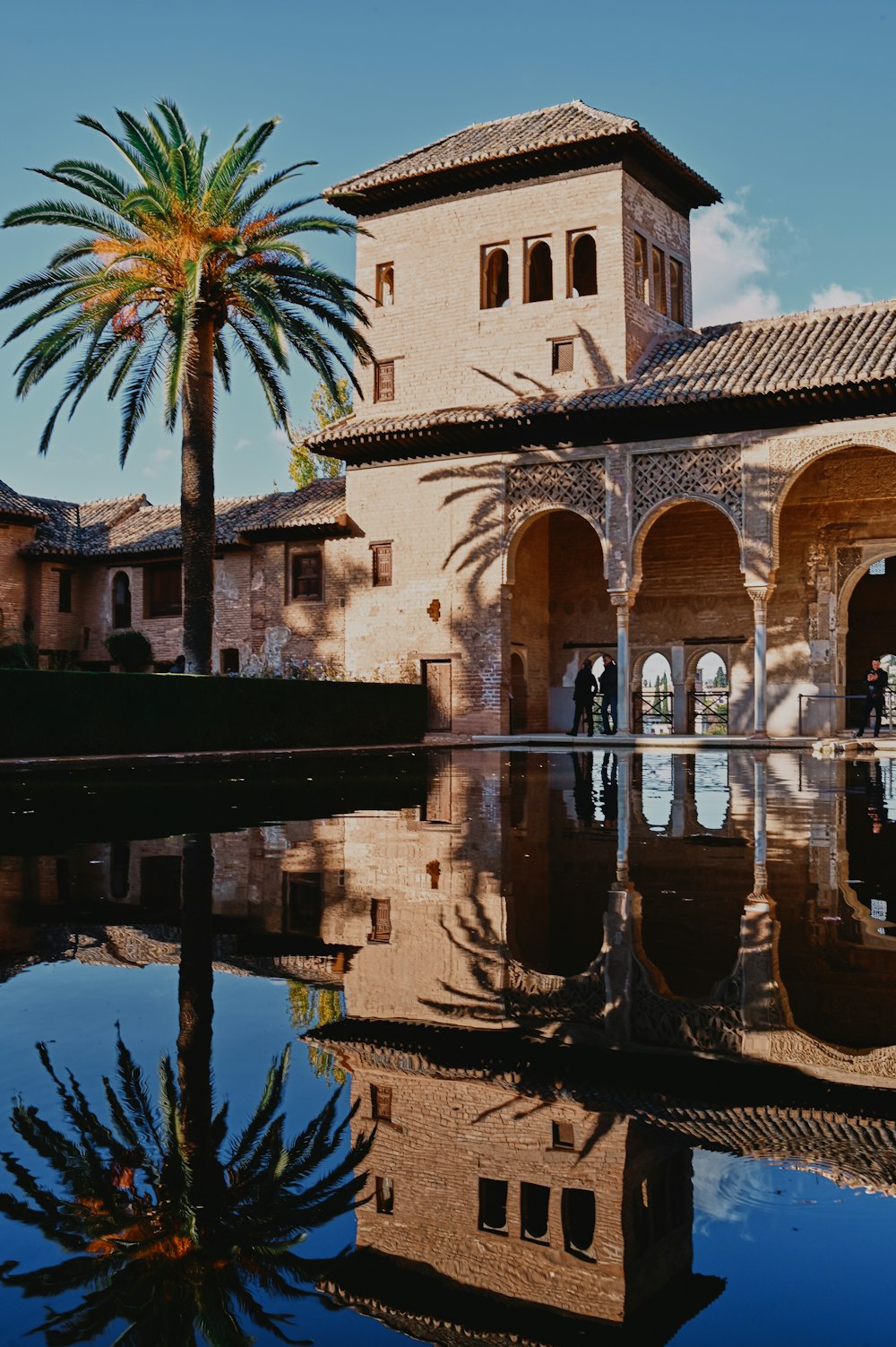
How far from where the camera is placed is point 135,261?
2112 centimetres

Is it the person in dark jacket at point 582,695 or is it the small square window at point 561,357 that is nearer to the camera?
the person in dark jacket at point 582,695

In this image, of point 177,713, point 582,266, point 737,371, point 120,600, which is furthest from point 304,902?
point 120,600

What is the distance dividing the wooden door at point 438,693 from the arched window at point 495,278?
26.0 ft

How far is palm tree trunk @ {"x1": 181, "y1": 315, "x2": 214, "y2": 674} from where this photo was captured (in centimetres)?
2064

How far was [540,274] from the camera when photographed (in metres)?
28.5

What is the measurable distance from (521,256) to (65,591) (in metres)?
14.9

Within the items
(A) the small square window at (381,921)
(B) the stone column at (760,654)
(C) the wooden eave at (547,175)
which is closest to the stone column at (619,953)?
(A) the small square window at (381,921)

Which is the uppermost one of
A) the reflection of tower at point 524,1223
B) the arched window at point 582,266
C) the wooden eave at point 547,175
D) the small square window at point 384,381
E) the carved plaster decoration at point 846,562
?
the wooden eave at point 547,175

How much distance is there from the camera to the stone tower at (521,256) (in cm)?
2564

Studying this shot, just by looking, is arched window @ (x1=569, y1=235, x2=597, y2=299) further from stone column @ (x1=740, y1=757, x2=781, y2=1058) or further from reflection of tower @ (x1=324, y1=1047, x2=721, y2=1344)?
reflection of tower @ (x1=324, y1=1047, x2=721, y2=1344)

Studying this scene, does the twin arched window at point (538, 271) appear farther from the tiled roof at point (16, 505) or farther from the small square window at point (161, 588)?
the tiled roof at point (16, 505)

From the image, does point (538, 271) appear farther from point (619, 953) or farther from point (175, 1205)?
point (175, 1205)

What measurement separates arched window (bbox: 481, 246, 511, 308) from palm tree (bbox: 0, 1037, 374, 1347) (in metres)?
26.3

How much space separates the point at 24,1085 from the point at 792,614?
2505 cm
